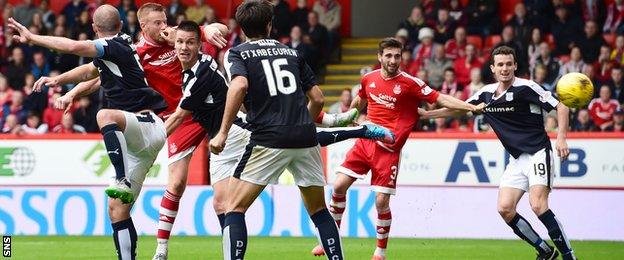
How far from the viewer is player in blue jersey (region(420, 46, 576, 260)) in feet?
41.4

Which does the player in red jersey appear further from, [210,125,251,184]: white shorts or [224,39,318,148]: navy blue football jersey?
[224,39,318,148]: navy blue football jersey

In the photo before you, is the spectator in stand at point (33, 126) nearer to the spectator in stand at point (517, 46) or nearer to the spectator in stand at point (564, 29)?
the spectator in stand at point (517, 46)

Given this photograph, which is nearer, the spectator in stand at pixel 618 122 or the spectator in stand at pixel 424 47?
the spectator in stand at pixel 618 122

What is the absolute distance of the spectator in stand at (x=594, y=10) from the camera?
23359 millimetres

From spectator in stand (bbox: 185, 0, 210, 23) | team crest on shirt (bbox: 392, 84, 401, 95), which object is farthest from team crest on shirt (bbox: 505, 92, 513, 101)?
spectator in stand (bbox: 185, 0, 210, 23)

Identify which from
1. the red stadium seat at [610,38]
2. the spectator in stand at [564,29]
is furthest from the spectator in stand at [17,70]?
the red stadium seat at [610,38]

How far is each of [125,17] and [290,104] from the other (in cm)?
1574

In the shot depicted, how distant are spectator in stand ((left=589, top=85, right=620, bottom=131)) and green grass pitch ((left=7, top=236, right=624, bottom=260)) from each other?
12.2 ft

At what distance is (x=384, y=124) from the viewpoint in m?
14.2

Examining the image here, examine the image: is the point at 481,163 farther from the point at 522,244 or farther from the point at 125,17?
the point at 125,17

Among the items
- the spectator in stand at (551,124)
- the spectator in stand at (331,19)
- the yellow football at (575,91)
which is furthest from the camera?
the spectator in stand at (331,19)

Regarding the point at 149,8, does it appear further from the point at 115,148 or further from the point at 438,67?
the point at 438,67

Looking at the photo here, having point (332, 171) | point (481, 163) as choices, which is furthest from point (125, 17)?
point (481, 163)

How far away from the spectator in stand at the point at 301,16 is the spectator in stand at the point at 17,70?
5.34 metres
